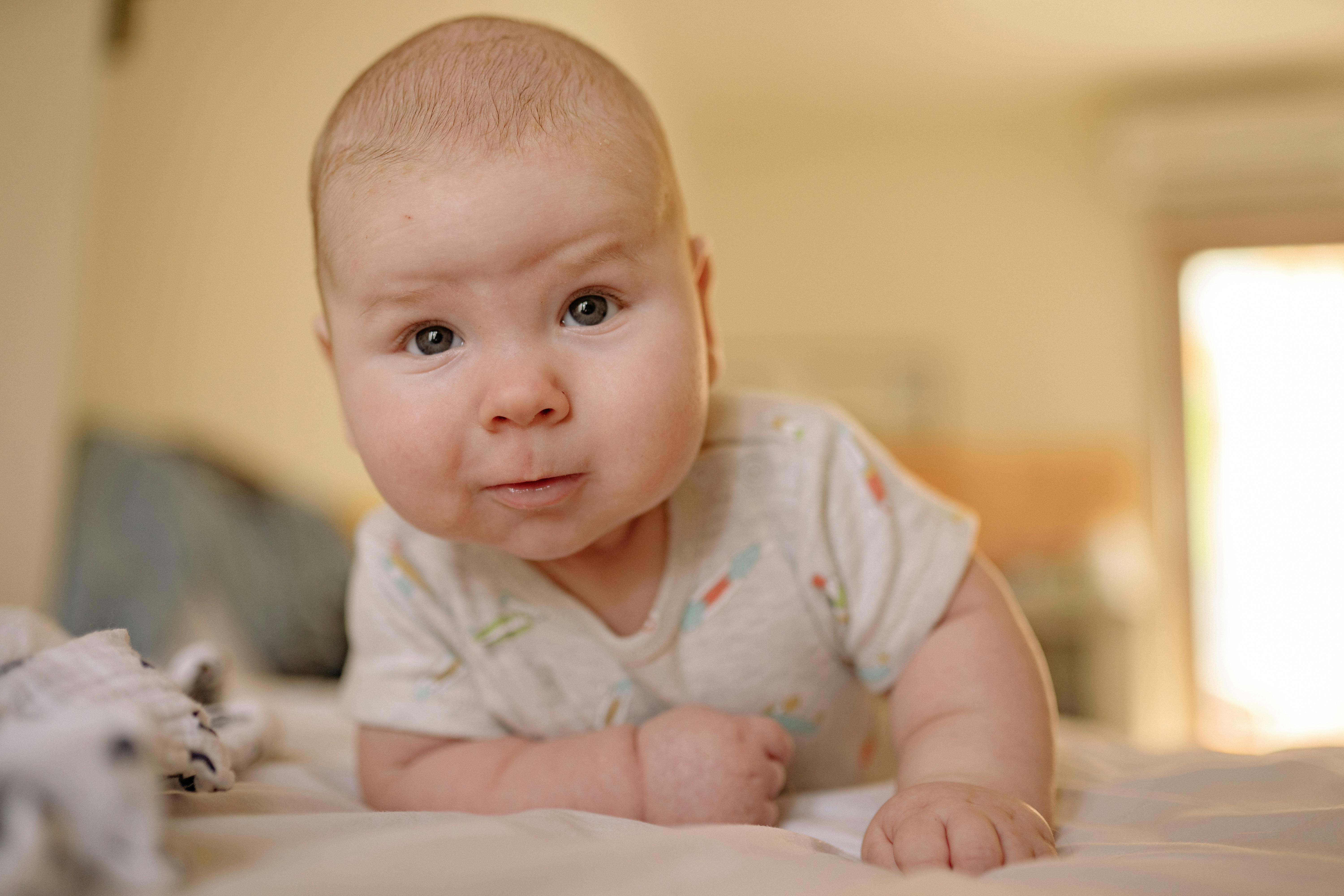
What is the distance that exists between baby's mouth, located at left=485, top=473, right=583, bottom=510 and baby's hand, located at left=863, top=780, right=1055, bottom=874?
0.26 metres

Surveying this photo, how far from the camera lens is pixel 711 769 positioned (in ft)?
2.07

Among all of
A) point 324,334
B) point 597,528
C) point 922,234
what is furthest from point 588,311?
point 922,234

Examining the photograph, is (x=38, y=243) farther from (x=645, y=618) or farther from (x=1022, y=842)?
(x=1022, y=842)

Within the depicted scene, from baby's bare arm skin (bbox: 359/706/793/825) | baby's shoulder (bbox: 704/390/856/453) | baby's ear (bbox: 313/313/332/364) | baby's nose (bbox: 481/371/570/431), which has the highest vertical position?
baby's ear (bbox: 313/313/332/364)

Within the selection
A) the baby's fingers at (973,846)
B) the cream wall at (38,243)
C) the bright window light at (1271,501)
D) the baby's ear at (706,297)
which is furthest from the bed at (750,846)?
the bright window light at (1271,501)

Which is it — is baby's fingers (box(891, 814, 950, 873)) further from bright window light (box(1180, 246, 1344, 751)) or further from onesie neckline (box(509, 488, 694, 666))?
bright window light (box(1180, 246, 1344, 751))

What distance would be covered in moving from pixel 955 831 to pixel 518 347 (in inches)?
13.9

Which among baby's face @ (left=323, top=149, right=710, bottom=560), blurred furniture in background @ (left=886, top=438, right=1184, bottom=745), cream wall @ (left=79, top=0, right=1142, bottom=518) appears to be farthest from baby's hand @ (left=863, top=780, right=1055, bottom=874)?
blurred furniture in background @ (left=886, top=438, right=1184, bottom=745)

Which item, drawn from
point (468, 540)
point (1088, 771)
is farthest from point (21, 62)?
point (1088, 771)

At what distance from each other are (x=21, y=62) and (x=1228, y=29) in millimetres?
3627

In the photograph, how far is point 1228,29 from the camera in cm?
348

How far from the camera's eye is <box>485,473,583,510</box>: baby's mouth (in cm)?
63

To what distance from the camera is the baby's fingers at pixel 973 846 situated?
0.50 m

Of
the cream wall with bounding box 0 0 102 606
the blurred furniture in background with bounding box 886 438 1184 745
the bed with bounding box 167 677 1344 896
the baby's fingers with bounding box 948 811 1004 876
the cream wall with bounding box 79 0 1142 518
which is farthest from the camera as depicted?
the cream wall with bounding box 79 0 1142 518
